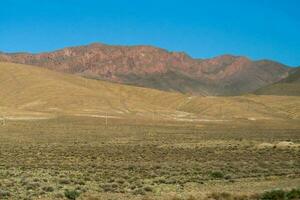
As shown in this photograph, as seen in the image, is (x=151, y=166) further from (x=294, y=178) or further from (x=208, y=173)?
(x=294, y=178)

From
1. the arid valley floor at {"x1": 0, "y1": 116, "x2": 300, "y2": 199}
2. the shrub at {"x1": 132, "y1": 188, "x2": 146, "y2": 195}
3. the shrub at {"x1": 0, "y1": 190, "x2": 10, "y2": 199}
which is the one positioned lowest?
the arid valley floor at {"x1": 0, "y1": 116, "x2": 300, "y2": 199}

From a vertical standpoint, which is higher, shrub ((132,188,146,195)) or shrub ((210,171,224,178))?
shrub ((132,188,146,195))

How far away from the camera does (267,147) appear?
6134 cm

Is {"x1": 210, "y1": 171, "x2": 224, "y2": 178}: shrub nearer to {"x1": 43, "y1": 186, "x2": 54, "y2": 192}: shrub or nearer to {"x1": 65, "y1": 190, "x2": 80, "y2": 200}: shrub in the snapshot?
{"x1": 43, "y1": 186, "x2": 54, "y2": 192}: shrub

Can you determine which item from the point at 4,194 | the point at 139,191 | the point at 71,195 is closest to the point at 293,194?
the point at 139,191

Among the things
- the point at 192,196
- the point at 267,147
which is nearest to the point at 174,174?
the point at 192,196

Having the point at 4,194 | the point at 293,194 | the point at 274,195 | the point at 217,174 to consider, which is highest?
the point at 293,194

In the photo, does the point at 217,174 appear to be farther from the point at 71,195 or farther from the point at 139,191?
the point at 71,195

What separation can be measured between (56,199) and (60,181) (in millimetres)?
6670

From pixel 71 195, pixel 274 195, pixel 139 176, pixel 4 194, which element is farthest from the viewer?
pixel 139 176

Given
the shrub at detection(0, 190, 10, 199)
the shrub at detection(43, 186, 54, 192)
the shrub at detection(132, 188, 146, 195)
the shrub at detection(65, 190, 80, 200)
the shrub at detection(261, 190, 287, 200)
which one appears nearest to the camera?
the shrub at detection(261, 190, 287, 200)

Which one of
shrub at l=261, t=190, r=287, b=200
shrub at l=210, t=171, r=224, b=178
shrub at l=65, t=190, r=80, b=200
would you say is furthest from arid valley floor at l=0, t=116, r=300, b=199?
shrub at l=261, t=190, r=287, b=200

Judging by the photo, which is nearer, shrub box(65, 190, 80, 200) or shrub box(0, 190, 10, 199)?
shrub box(65, 190, 80, 200)

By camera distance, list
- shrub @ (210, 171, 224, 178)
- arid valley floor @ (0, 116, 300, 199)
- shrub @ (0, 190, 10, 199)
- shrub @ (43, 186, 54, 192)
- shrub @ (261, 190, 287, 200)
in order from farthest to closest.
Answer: shrub @ (210, 171, 224, 178)
shrub @ (43, 186, 54, 192)
arid valley floor @ (0, 116, 300, 199)
shrub @ (0, 190, 10, 199)
shrub @ (261, 190, 287, 200)
